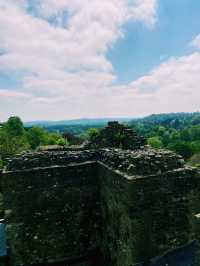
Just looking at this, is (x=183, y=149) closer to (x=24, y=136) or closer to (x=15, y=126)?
(x=24, y=136)

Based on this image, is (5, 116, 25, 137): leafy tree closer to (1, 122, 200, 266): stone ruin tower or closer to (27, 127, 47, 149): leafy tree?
(27, 127, 47, 149): leafy tree

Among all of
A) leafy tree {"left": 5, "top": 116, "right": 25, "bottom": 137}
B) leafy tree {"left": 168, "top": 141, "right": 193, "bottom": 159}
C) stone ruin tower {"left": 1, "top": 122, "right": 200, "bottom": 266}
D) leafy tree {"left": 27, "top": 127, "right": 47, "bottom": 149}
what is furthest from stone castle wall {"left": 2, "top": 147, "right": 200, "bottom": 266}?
leafy tree {"left": 168, "top": 141, "right": 193, "bottom": 159}

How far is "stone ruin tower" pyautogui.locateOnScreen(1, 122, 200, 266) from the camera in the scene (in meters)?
8.90

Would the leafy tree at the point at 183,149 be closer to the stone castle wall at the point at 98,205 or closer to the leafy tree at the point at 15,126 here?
the leafy tree at the point at 15,126

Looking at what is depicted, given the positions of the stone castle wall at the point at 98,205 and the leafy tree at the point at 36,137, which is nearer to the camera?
the stone castle wall at the point at 98,205

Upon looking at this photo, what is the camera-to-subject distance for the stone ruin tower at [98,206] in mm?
8898

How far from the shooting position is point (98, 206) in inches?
464

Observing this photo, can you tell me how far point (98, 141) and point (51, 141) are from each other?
4685 centimetres

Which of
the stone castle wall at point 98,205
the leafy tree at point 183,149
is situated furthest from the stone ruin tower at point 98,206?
the leafy tree at point 183,149

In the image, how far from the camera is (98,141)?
1616cm

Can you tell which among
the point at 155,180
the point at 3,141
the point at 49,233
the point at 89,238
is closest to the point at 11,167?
the point at 49,233

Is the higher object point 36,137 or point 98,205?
point 98,205

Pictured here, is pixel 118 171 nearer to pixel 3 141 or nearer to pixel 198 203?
pixel 198 203

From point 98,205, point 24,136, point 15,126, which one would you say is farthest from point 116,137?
point 15,126
